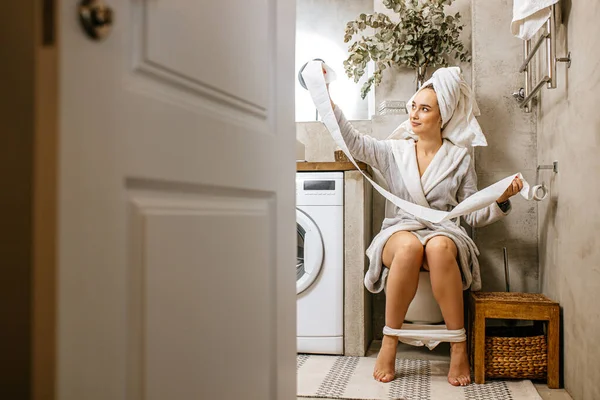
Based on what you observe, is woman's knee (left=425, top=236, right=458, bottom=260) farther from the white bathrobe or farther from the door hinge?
the door hinge

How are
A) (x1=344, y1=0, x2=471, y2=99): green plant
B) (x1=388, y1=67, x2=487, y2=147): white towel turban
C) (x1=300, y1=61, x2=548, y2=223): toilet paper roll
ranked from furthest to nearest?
(x1=344, y1=0, x2=471, y2=99): green plant, (x1=388, y1=67, x2=487, y2=147): white towel turban, (x1=300, y1=61, x2=548, y2=223): toilet paper roll

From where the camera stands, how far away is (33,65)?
21.3 inches

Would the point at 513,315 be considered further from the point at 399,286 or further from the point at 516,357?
the point at 399,286

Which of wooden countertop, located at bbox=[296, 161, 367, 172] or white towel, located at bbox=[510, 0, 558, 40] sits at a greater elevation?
white towel, located at bbox=[510, 0, 558, 40]

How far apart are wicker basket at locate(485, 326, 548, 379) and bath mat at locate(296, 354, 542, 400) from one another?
40mm

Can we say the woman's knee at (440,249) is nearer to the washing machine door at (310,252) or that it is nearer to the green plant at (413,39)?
the washing machine door at (310,252)

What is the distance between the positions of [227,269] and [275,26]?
1.67 ft

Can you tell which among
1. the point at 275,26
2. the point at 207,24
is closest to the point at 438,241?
the point at 275,26

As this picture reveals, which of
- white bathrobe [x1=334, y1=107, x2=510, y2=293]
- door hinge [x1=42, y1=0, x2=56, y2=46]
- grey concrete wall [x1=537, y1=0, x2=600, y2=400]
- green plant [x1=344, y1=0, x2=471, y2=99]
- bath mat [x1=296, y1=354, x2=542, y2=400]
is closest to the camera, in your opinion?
door hinge [x1=42, y1=0, x2=56, y2=46]

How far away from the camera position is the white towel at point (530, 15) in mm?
2146

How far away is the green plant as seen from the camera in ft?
9.64

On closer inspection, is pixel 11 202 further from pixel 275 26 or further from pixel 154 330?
pixel 275 26

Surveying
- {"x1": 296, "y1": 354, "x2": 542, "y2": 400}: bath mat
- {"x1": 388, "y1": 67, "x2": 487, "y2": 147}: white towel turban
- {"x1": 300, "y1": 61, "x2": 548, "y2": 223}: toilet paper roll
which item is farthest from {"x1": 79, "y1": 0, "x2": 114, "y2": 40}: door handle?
{"x1": 388, "y1": 67, "x2": 487, "y2": 147}: white towel turban

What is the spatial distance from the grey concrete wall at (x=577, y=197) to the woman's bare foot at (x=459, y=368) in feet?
1.22
